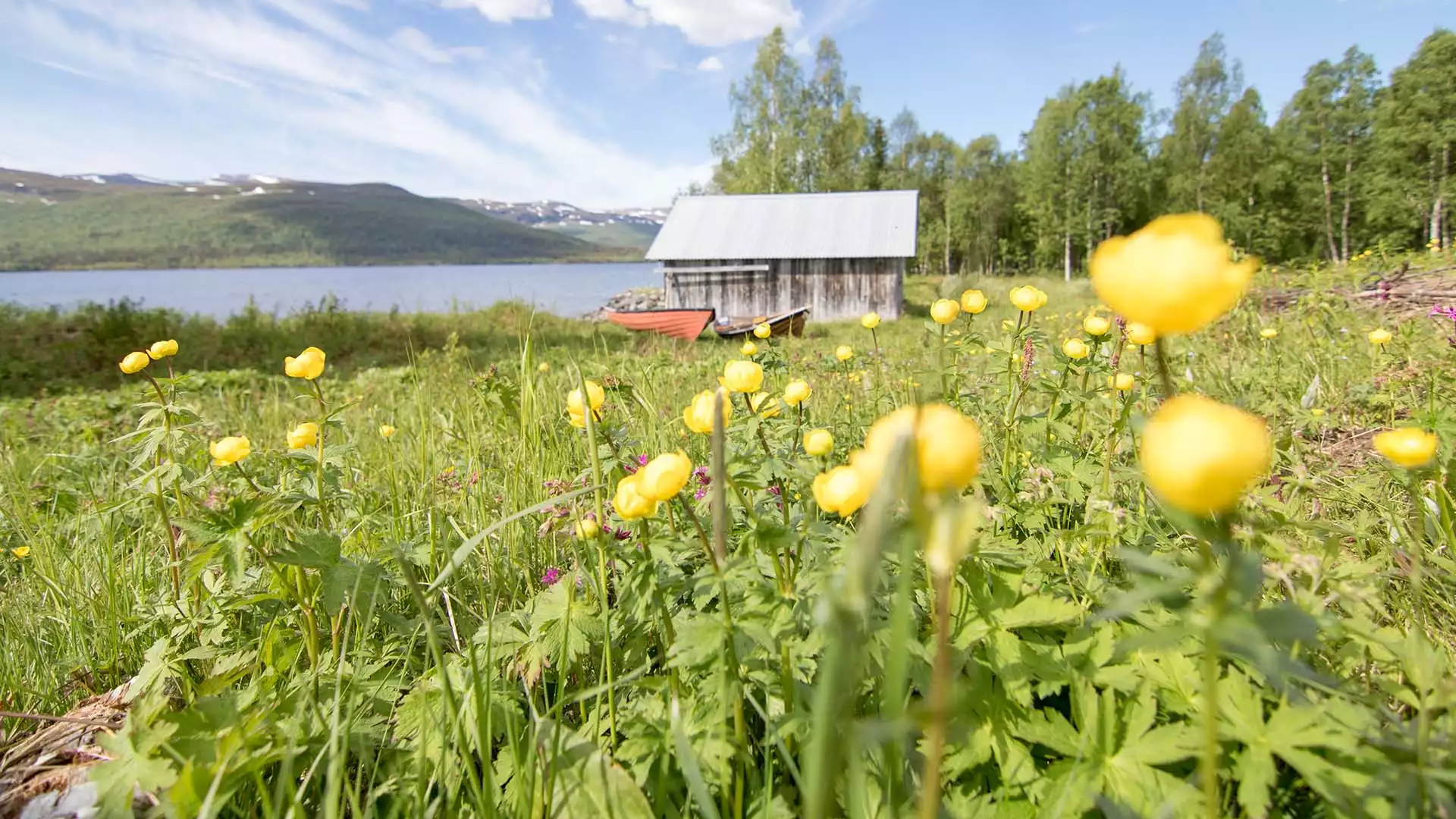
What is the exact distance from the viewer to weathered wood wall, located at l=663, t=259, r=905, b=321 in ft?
51.2

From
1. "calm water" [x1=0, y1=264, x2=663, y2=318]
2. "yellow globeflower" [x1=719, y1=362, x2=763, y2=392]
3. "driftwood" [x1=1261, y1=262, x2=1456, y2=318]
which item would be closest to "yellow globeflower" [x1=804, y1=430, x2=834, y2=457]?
"yellow globeflower" [x1=719, y1=362, x2=763, y2=392]

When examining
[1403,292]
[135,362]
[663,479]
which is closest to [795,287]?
[1403,292]

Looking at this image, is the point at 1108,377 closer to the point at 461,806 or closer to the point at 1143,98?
the point at 461,806

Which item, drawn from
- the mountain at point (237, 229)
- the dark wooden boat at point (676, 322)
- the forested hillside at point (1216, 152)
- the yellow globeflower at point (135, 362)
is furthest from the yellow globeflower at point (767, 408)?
the mountain at point (237, 229)

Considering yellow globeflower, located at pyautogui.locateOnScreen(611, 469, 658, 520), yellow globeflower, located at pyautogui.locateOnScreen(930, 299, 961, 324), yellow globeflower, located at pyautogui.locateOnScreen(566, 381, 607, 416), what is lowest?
yellow globeflower, located at pyautogui.locateOnScreen(611, 469, 658, 520)

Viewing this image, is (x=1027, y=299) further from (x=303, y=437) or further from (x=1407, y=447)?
(x=303, y=437)

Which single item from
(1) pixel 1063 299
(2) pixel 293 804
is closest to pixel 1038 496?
(2) pixel 293 804

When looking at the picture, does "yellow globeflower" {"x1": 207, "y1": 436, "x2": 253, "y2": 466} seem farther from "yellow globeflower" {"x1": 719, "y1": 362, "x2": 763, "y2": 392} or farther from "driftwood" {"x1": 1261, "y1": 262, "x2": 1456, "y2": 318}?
"driftwood" {"x1": 1261, "y1": 262, "x2": 1456, "y2": 318}

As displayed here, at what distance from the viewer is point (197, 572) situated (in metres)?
1.20

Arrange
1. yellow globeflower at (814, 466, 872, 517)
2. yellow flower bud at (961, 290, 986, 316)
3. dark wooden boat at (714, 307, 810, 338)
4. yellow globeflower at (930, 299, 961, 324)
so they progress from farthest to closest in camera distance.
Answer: dark wooden boat at (714, 307, 810, 338) < yellow flower bud at (961, 290, 986, 316) < yellow globeflower at (930, 299, 961, 324) < yellow globeflower at (814, 466, 872, 517)

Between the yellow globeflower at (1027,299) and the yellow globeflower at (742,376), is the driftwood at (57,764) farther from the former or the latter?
the yellow globeflower at (1027,299)

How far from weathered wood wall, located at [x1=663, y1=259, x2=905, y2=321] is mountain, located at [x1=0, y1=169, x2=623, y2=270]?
5049 inches

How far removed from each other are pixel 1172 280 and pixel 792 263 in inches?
622

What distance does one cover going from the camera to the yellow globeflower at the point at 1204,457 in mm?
444
